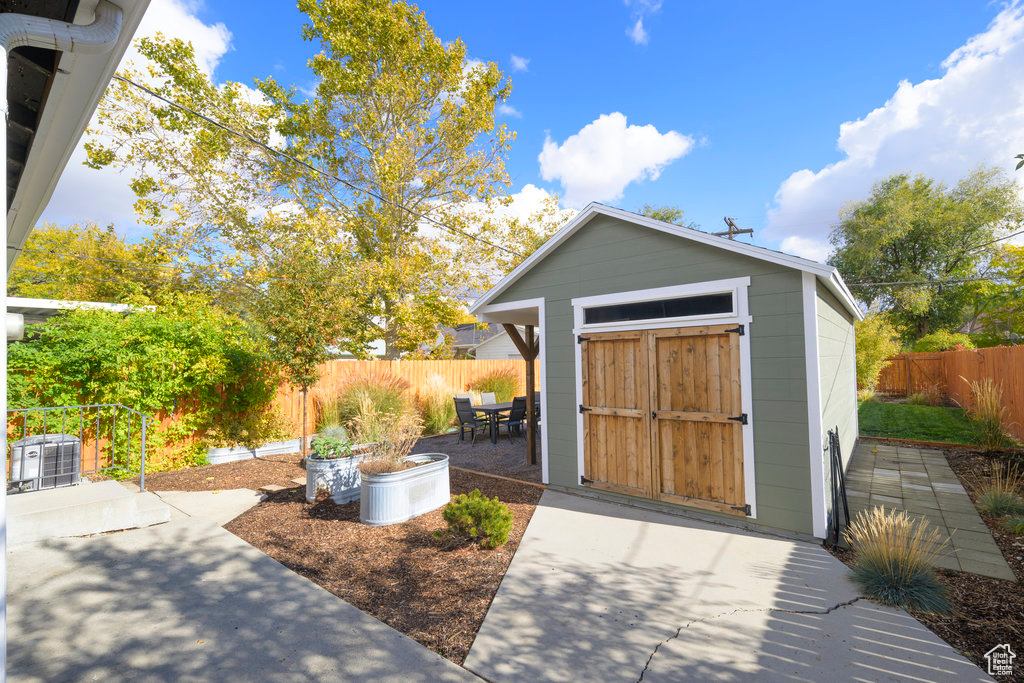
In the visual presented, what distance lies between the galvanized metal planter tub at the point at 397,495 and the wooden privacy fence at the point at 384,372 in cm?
489

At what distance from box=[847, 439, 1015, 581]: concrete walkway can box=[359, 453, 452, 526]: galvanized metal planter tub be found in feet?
15.1

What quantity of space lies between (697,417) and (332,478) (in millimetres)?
4303

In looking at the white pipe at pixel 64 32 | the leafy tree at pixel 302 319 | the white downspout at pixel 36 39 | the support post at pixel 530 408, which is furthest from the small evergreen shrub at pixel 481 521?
the leafy tree at pixel 302 319

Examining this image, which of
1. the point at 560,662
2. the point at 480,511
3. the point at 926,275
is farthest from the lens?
the point at 926,275

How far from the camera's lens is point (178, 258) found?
1414 centimetres

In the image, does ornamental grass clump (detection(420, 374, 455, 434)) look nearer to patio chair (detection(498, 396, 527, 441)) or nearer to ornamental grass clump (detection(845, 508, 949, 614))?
patio chair (detection(498, 396, 527, 441))

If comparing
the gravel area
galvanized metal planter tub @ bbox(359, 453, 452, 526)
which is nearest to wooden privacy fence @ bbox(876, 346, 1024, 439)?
the gravel area

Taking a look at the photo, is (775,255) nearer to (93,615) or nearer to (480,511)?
(480,511)

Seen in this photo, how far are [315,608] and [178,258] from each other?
48.1 feet

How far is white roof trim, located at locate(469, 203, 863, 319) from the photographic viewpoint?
14.4ft

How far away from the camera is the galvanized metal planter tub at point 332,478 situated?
5.59 meters

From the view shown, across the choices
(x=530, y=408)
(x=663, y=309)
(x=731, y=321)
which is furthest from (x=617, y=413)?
(x=530, y=408)

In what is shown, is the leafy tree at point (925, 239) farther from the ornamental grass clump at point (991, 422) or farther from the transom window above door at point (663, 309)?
the transom window above door at point (663, 309)

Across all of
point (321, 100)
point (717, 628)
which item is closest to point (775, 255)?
point (717, 628)
